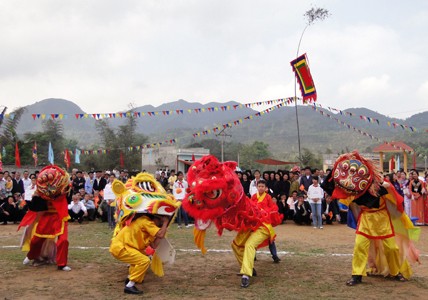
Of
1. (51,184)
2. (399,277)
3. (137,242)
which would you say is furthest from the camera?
(51,184)

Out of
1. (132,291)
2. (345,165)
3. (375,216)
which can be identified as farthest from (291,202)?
(132,291)

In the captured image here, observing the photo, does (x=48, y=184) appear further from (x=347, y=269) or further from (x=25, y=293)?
(x=347, y=269)

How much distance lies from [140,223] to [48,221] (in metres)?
2.22

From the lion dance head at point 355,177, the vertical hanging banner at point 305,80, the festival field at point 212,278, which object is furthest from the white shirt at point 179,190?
the vertical hanging banner at point 305,80

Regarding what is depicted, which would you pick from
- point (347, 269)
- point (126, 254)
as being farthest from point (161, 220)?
point (347, 269)

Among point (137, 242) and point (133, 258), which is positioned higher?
point (137, 242)

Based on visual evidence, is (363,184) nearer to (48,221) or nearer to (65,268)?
(65,268)

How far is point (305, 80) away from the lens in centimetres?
1967

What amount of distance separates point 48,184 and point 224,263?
341cm

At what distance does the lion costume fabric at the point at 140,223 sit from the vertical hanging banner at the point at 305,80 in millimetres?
13699

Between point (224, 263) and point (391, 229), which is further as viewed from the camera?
point (224, 263)

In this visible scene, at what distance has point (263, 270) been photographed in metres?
7.67

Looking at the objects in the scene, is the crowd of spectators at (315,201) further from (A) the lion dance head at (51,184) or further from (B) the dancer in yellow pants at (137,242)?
(B) the dancer in yellow pants at (137,242)

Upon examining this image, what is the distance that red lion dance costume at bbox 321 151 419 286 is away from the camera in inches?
268
